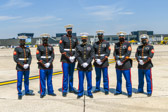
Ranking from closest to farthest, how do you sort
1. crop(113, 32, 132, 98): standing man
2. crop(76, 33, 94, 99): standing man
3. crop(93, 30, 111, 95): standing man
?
crop(76, 33, 94, 99): standing man < crop(113, 32, 132, 98): standing man < crop(93, 30, 111, 95): standing man

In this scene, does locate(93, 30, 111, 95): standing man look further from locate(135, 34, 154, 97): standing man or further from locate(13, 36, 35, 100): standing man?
locate(13, 36, 35, 100): standing man

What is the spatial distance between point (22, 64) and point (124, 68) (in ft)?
11.5

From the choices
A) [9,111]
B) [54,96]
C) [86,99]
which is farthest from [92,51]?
[9,111]

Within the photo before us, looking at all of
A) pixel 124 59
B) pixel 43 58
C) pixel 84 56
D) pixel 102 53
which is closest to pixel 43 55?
pixel 43 58

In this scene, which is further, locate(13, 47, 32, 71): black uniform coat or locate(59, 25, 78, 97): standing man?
locate(59, 25, 78, 97): standing man

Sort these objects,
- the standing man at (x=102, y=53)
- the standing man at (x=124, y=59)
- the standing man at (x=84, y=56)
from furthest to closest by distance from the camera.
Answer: the standing man at (x=102, y=53) < the standing man at (x=124, y=59) < the standing man at (x=84, y=56)

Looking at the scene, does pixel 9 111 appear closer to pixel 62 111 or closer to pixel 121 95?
pixel 62 111

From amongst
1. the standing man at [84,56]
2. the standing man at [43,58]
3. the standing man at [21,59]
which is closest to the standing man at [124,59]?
the standing man at [84,56]

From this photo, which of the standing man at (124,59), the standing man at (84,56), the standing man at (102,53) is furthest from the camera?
the standing man at (102,53)

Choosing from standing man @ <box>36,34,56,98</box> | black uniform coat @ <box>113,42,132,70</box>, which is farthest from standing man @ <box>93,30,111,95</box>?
standing man @ <box>36,34,56,98</box>

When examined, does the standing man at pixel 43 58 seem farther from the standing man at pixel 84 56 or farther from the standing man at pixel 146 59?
the standing man at pixel 146 59

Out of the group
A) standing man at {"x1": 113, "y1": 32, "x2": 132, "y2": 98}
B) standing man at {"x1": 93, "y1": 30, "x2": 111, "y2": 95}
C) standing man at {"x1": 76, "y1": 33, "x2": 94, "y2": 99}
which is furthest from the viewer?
standing man at {"x1": 93, "y1": 30, "x2": 111, "y2": 95}

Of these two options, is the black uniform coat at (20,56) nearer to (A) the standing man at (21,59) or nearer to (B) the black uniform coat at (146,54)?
(A) the standing man at (21,59)

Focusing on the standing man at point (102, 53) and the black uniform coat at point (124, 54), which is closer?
the black uniform coat at point (124, 54)
